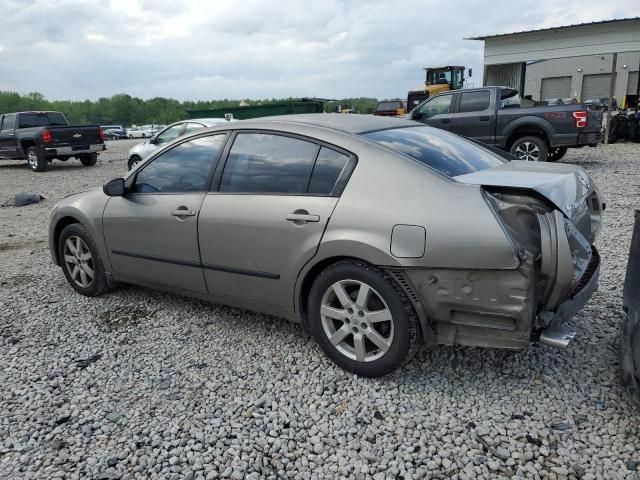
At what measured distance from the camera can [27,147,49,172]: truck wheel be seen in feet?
50.9

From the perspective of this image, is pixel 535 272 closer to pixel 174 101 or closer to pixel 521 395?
pixel 521 395

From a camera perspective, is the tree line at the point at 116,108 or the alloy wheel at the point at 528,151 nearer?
the alloy wheel at the point at 528,151

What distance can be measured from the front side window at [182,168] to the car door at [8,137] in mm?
14850

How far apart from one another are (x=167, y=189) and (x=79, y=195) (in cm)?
124

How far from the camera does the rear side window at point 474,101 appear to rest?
1153cm

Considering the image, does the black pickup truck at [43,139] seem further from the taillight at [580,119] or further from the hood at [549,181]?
the hood at [549,181]

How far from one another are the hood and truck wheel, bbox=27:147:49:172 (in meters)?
15.8

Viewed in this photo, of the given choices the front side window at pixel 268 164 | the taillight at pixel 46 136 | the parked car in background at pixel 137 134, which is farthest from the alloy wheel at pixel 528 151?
the parked car in background at pixel 137 134

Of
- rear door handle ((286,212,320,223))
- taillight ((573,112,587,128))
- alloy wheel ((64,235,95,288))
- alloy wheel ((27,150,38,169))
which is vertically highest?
taillight ((573,112,587,128))

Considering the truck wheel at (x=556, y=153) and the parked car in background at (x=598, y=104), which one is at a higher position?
the parked car in background at (x=598, y=104)

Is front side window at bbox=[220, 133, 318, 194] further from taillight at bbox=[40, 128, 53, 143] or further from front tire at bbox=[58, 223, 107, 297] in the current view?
taillight at bbox=[40, 128, 53, 143]

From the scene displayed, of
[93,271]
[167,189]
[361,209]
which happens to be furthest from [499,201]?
[93,271]

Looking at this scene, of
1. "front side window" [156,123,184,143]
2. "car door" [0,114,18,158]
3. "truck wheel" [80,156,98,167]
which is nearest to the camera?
"front side window" [156,123,184,143]

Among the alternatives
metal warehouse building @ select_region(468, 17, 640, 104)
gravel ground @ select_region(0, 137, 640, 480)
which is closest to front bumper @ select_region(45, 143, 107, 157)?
gravel ground @ select_region(0, 137, 640, 480)
